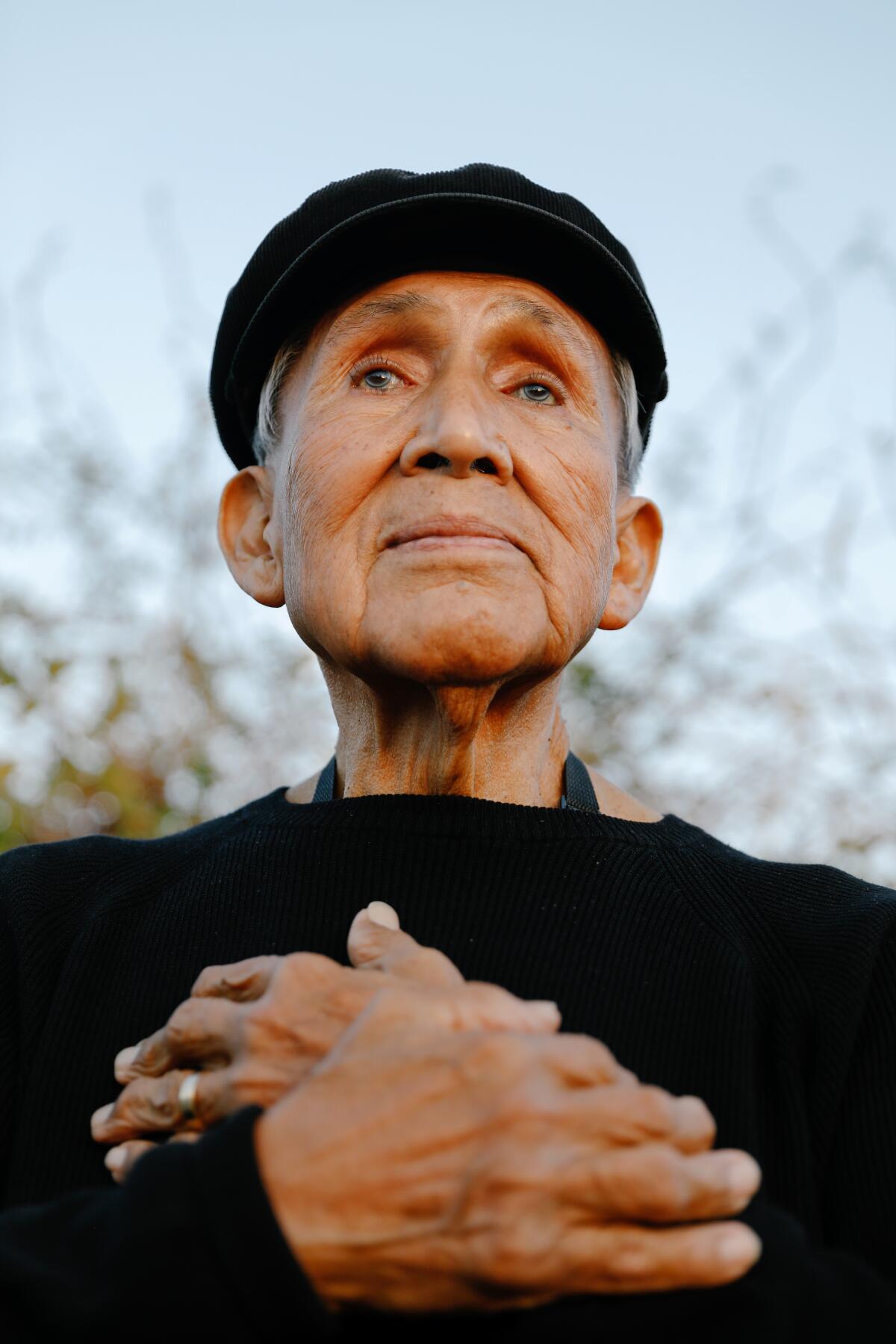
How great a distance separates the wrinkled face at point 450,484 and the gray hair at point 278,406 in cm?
8

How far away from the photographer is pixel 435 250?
7.38 feet

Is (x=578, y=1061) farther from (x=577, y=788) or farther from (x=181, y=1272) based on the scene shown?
(x=577, y=788)

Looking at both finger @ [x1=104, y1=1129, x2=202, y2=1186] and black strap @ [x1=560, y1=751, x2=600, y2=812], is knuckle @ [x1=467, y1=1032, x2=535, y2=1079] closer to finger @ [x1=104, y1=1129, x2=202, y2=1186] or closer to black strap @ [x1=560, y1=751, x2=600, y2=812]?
finger @ [x1=104, y1=1129, x2=202, y2=1186]

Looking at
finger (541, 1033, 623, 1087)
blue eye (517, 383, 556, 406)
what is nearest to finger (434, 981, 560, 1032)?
finger (541, 1033, 623, 1087)

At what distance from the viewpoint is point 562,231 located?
87.9 inches

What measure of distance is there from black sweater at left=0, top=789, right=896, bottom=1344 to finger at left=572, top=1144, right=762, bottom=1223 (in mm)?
94

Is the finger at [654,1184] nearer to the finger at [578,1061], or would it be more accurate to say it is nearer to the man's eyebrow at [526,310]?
the finger at [578,1061]

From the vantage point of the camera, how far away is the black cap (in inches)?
87.1

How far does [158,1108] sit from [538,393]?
1.35 m

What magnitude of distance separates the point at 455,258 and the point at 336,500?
0.46 meters

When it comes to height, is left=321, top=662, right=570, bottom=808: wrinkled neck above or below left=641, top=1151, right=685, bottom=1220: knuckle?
above

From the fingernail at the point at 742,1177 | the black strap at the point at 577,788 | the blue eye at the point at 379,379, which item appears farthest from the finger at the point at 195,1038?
the blue eye at the point at 379,379

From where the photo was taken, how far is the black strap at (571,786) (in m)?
2.40

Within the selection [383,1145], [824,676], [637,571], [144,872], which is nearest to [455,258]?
[637,571]
